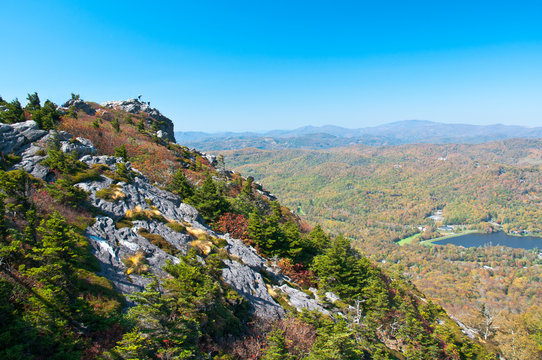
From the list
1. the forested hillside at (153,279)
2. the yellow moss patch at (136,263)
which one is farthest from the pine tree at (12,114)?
the yellow moss patch at (136,263)

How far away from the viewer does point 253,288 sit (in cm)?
1794

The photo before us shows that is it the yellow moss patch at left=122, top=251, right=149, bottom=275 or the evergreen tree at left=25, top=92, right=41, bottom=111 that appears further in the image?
the evergreen tree at left=25, top=92, right=41, bottom=111

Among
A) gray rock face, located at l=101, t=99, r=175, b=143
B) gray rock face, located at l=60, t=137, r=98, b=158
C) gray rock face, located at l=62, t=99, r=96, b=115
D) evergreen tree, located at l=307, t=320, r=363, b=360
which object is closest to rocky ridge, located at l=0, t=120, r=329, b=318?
gray rock face, located at l=60, t=137, r=98, b=158

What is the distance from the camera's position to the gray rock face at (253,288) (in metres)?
16.1

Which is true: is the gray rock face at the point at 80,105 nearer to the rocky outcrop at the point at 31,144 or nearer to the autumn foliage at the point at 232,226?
the rocky outcrop at the point at 31,144

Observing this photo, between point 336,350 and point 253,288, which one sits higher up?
point 336,350

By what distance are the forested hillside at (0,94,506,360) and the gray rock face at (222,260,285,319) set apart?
4.2 inches

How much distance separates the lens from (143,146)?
52281mm

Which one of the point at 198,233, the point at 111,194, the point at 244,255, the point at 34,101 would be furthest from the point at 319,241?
the point at 34,101

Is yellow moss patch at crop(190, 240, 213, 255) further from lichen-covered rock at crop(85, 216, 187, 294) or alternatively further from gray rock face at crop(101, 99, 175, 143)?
gray rock face at crop(101, 99, 175, 143)

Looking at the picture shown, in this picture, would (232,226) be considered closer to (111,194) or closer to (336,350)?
(111,194)

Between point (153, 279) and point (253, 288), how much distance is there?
838 centimetres

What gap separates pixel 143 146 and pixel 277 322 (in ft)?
164

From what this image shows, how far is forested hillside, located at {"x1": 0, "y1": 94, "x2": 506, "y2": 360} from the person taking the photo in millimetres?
8477
